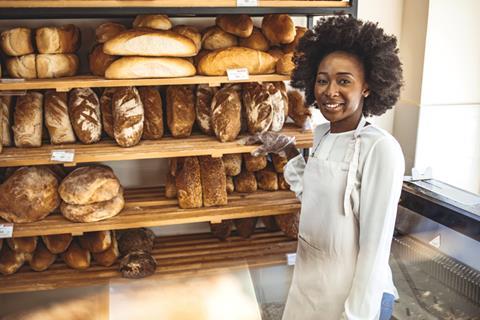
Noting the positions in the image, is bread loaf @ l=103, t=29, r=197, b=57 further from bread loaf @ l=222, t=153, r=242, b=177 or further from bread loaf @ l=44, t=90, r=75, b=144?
bread loaf @ l=222, t=153, r=242, b=177

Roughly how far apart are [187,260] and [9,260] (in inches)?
37.9

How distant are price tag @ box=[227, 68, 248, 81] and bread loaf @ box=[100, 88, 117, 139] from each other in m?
0.64

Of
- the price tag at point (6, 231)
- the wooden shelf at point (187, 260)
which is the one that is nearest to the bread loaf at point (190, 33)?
the wooden shelf at point (187, 260)

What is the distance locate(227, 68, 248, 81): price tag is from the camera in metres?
2.17

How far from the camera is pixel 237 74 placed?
2.18 meters

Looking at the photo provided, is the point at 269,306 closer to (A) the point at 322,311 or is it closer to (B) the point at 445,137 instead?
(A) the point at 322,311

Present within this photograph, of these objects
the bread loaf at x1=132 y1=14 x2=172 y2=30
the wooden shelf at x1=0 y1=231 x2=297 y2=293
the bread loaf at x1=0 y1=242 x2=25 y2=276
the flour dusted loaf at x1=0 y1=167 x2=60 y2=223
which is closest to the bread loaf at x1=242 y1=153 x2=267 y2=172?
the wooden shelf at x1=0 y1=231 x2=297 y2=293

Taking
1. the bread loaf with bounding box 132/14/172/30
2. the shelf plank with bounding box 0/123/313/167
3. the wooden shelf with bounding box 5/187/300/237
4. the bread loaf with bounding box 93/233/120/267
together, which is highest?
the bread loaf with bounding box 132/14/172/30

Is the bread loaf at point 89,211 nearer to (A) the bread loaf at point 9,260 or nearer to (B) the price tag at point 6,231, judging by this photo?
(B) the price tag at point 6,231

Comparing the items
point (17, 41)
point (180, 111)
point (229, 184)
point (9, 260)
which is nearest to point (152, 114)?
point (180, 111)

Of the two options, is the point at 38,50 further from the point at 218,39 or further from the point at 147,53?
the point at 218,39

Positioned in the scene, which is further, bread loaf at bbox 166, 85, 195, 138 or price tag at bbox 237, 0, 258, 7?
bread loaf at bbox 166, 85, 195, 138

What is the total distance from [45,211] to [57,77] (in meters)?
0.69

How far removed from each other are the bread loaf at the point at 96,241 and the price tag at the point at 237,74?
1105 millimetres
